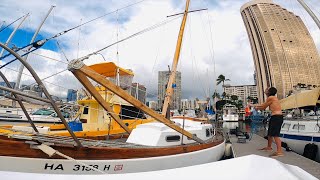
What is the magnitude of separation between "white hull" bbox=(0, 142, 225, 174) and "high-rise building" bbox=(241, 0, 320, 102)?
5021 inches

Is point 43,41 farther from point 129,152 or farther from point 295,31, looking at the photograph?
point 295,31

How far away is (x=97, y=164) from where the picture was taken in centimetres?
487

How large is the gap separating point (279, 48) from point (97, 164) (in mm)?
145031

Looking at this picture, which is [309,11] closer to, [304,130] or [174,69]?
[304,130]

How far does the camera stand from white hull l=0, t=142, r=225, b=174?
4156 millimetres

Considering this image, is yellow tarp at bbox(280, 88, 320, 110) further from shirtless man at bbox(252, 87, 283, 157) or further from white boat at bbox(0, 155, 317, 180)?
white boat at bbox(0, 155, 317, 180)

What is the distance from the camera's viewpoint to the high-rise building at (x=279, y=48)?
415ft

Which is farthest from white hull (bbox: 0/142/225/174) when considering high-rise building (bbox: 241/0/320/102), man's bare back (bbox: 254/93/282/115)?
high-rise building (bbox: 241/0/320/102)

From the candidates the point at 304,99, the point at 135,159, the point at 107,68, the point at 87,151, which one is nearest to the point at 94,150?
the point at 87,151

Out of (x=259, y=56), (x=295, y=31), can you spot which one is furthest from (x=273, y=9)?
(x=259, y=56)

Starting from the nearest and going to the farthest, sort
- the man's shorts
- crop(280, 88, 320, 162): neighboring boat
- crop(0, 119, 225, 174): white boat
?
crop(0, 119, 225, 174): white boat, the man's shorts, crop(280, 88, 320, 162): neighboring boat

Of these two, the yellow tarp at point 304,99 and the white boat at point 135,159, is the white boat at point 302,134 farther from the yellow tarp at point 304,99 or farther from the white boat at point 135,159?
the white boat at point 135,159

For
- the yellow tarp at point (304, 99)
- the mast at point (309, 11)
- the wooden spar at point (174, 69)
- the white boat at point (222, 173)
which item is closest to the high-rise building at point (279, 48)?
the yellow tarp at point (304, 99)

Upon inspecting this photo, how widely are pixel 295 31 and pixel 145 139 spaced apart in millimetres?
157449
